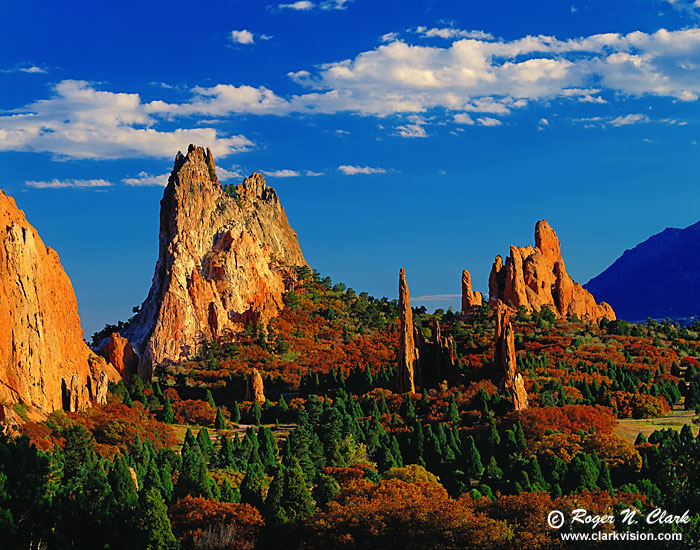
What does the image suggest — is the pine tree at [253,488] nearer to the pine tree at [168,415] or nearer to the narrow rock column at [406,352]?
the pine tree at [168,415]

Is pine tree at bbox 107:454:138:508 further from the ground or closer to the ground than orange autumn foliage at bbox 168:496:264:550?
further from the ground

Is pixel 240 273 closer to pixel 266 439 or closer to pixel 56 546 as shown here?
pixel 266 439

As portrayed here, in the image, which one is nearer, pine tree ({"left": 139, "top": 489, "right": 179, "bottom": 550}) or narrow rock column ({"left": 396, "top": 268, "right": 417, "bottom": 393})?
pine tree ({"left": 139, "top": 489, "right": 179, "bottom": 550})

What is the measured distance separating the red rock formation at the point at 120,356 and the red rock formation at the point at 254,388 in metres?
17.5

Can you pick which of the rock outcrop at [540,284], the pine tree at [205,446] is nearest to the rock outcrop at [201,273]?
the rock outcrop at [540,284]

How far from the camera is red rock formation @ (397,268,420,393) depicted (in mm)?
82438

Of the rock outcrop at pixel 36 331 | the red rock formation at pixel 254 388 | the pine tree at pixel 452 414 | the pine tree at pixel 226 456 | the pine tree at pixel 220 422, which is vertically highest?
the rock outcrop at pixel 36 331

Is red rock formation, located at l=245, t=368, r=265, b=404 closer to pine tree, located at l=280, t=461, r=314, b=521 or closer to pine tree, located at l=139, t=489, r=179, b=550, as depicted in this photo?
pine tree, located at l=280, t=461, r=314, b=521

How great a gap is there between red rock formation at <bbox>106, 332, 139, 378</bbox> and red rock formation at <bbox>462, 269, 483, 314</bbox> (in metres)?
45.1

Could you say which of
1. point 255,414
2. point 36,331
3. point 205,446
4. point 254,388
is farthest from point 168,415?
point 205,446

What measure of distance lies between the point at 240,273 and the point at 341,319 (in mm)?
15144

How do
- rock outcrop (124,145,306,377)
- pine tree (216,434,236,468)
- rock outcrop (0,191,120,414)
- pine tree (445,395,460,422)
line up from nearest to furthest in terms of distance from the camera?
pine tree (216,434,236,468), rock outcrop (0,191,120,414), pine tree (445,395,460,422), rock outcrop (124,145,306,377)

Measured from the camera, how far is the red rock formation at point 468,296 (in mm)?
117000

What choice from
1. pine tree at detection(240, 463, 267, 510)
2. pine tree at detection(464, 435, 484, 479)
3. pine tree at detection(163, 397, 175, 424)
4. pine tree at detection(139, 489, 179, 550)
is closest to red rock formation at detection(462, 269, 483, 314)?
pine tree at detection(163, 397, 175, 424)
